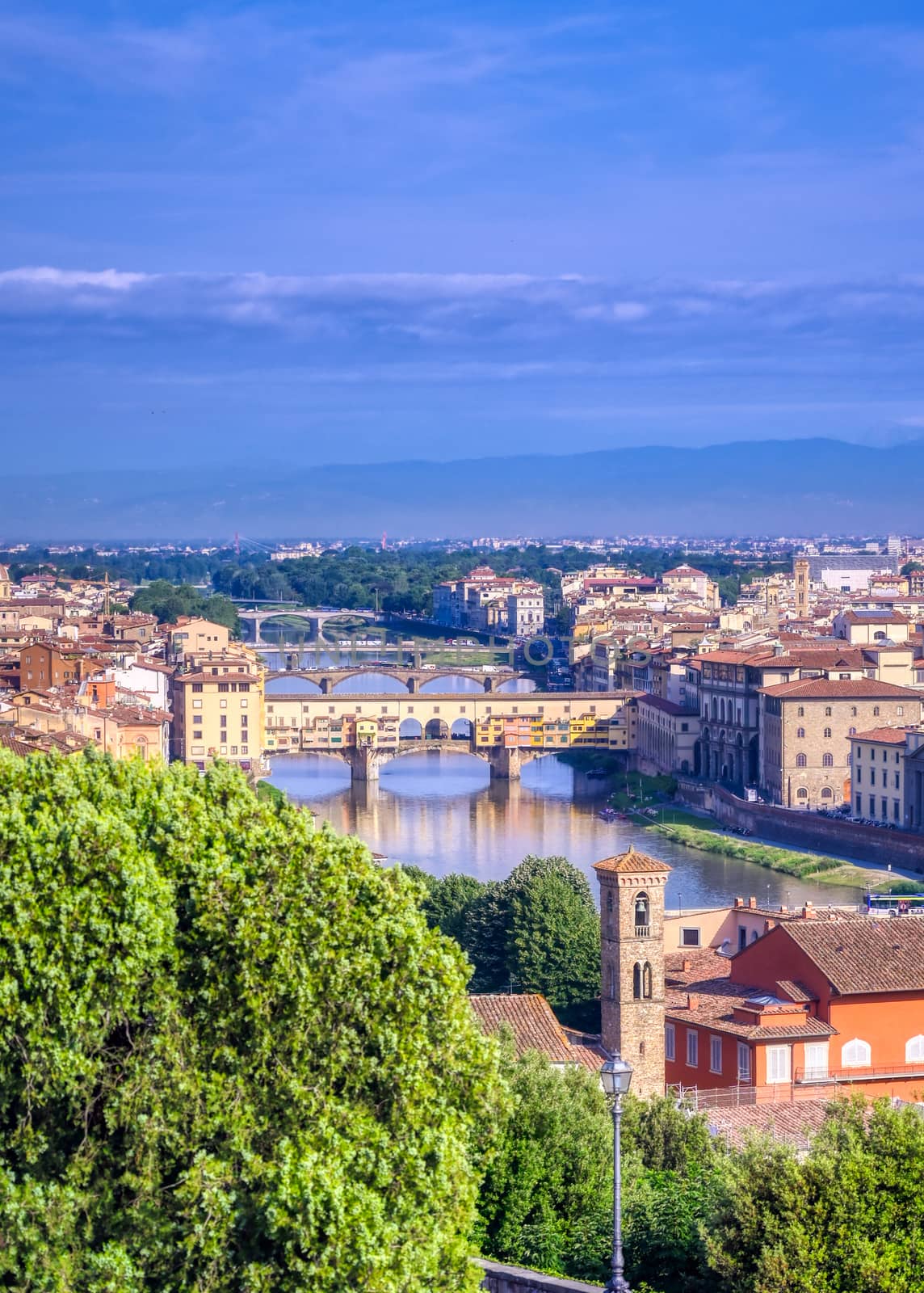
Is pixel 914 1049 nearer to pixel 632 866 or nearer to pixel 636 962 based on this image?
pixel 636 962

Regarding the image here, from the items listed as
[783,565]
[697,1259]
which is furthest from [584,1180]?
[783,565]

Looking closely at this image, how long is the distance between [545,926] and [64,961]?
7.99 meters

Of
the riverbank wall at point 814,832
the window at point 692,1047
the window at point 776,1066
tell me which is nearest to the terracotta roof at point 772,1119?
the window at point 776,1066

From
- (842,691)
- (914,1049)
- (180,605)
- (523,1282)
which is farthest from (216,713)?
(180,605)

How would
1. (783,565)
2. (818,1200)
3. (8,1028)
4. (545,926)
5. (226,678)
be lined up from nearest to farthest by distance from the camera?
(8,1028), (818,1200), (545,926), (226,678), (783,565)

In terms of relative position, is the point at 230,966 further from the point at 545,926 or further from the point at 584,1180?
the point at 545,926

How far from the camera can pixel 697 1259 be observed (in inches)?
225

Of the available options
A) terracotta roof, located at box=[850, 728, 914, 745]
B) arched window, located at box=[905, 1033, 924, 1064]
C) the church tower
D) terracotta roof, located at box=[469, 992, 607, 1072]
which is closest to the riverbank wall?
terracotta roof, located at box=[850, 728, 914, 745]

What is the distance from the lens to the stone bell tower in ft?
31.1

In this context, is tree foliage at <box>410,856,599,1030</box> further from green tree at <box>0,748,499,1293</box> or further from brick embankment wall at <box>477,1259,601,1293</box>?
green tree at <box>0,748,499,1293</box>

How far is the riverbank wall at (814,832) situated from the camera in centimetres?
2112

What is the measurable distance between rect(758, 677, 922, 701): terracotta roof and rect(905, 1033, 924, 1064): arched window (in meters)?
16.3

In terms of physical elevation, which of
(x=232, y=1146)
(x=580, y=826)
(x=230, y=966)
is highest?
(x=230, y=966)

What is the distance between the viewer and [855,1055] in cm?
939
